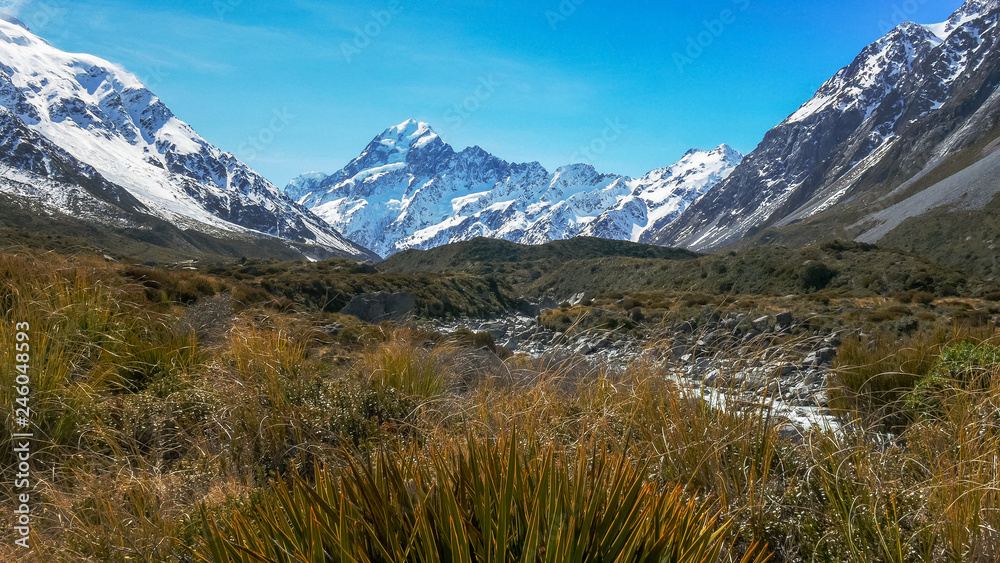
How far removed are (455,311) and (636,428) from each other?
2941 cm

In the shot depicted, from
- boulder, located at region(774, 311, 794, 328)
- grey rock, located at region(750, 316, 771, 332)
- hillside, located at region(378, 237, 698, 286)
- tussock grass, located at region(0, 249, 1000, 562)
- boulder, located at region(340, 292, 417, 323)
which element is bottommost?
boulder, located at region(774, 311, 794, 328)

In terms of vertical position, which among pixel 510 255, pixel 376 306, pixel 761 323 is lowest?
pixel 761 323

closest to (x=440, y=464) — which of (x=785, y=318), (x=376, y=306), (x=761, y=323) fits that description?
(x=761, y=323)

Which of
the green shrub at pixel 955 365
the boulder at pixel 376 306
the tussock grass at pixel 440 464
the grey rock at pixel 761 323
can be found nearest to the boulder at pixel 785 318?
the grey rock at pixel 761 323

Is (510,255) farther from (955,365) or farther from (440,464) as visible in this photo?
(440,464)

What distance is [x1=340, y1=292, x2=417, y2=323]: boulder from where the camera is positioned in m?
19.6

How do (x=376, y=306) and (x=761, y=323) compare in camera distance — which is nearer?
(x=761, y=323)

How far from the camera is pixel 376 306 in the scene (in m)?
20.9

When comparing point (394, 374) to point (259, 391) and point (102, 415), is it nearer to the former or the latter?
point (259, 391)

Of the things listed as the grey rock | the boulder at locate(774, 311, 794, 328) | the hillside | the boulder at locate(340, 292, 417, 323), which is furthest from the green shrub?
the hillside

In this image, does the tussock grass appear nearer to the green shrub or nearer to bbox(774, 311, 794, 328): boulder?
the green shrub

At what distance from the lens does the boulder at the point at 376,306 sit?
1962 centimetres

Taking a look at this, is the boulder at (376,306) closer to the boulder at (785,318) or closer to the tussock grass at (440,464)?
the boulder at (785,318)

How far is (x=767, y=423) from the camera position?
2.45 metres
